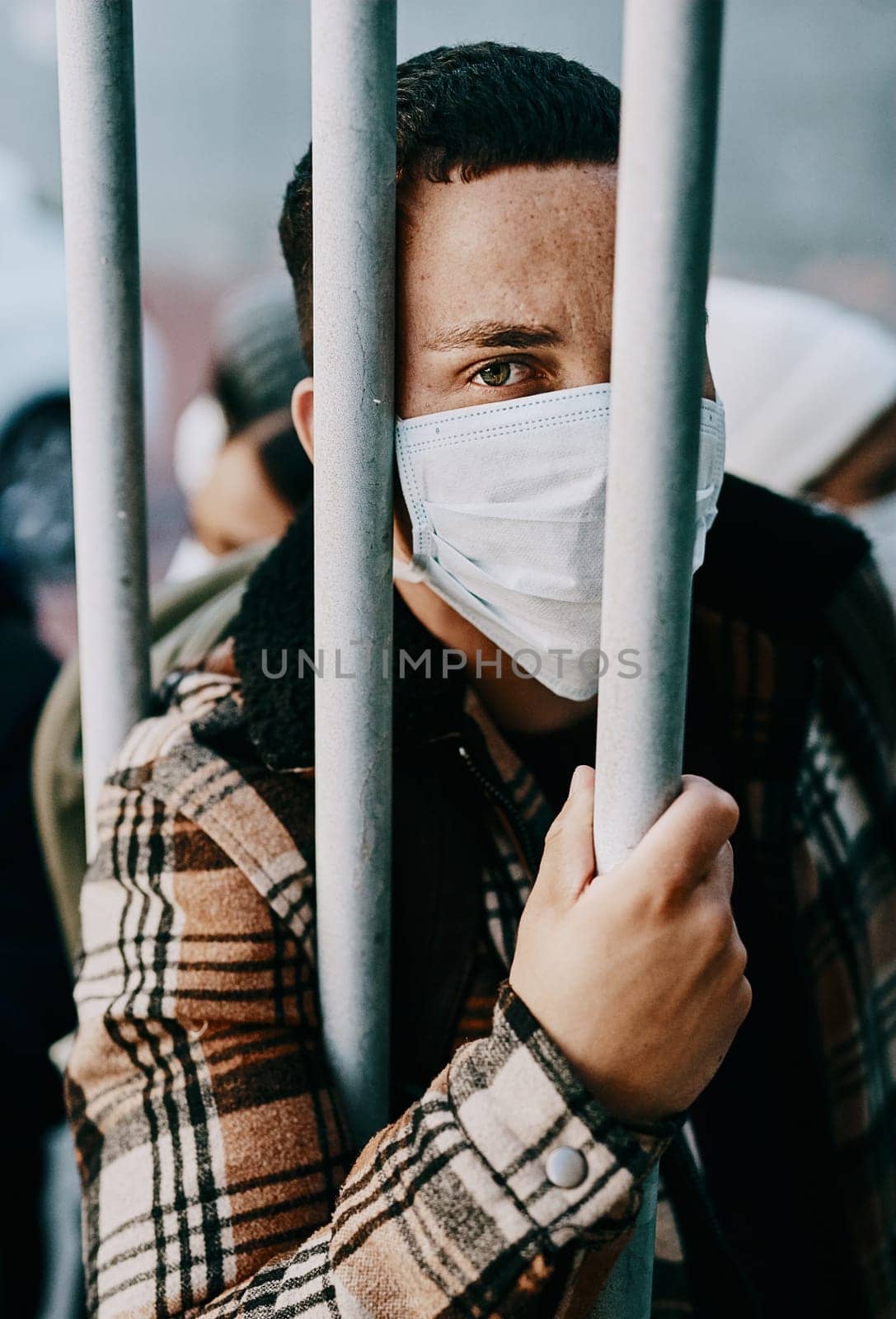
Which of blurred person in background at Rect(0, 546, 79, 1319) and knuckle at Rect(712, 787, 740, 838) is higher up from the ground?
knuckle at Rect(712, 787, 740, 838)

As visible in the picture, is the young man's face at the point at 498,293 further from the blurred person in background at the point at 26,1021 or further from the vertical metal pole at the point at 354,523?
the blurred person in background at the point at 26,1021

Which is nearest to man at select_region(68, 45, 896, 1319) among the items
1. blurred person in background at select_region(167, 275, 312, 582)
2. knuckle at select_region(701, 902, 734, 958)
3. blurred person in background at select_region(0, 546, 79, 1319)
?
knuckle at select_region(701, 902, 734, 958)

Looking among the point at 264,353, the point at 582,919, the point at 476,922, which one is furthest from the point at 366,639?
the point at 264,353

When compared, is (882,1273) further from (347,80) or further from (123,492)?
(347,80)

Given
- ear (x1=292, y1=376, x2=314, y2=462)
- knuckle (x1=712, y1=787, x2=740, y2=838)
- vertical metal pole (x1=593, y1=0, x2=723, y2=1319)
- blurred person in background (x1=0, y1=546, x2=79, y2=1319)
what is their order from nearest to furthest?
vertical metal pole (x1=593, y1=0, x2=723, y2=1319)
knuckle (x1=712, y1=787, x2=740, y2=838)
ear (x1=292, y1=376, x2=314, y2=462)
blurred person in background (x1=0, y1=546, x2=79, y2=1319)

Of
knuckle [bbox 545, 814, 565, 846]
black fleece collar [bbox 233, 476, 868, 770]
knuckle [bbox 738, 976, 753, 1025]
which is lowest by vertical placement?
knuckle [bbox 738, 976, 753, 1025]

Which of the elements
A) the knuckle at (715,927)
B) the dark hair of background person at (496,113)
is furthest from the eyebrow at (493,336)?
the knuckle at (715,927)

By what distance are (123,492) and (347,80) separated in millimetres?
492

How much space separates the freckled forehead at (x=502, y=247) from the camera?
1.16 meters

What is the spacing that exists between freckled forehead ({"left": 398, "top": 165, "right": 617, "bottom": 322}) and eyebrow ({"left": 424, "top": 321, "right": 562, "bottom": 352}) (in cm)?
1

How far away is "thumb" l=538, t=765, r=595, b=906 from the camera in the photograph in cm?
91

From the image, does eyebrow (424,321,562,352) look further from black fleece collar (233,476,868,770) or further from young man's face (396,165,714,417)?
black fleece collar (233,476,868,770)

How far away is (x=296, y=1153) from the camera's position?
1.14 meters

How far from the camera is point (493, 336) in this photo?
117cm
